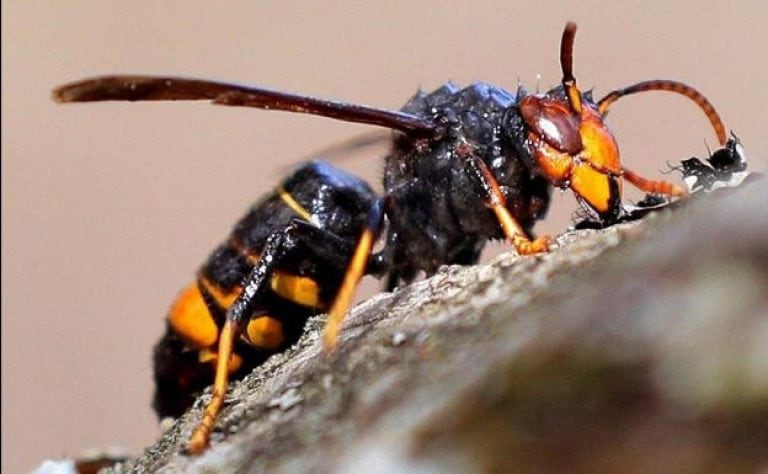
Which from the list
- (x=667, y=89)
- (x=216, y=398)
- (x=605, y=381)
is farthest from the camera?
(x=667, y=89)

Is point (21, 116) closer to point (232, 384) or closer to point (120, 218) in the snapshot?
point (120, 218)

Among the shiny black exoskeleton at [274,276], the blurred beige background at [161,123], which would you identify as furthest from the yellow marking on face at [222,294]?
the blurred beige background at [161,123]

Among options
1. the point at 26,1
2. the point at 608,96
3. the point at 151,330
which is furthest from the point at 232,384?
the point at 26,1

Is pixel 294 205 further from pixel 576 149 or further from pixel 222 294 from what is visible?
pixel 576 149

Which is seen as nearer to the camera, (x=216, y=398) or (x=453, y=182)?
(x=216, y=398)

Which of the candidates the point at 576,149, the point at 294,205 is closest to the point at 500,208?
the point at 576,149

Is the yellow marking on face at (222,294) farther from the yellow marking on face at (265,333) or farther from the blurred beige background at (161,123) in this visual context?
the blurred beige background at (161,123)

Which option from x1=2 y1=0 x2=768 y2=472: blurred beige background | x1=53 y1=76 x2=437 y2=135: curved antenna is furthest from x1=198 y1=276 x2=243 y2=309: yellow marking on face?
x1=2 y1=0 x2=768 y2=472: blurred beige background
